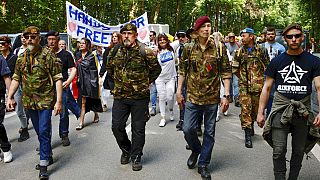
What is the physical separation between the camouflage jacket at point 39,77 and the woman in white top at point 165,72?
3068 mm

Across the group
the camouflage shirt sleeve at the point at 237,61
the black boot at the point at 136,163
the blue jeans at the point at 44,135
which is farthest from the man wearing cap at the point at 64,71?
the camouflage shirt sleeve at the point at 237,61

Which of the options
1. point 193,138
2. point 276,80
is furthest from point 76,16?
point 276,80

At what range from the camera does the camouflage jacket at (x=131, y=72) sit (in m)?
4.98

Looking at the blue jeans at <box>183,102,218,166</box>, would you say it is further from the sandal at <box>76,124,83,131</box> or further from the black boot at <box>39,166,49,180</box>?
the sandal at <box>76,124,83,131</box>

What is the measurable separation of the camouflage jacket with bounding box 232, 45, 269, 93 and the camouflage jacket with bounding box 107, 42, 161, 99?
1.74 meters

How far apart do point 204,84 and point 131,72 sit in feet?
3.17

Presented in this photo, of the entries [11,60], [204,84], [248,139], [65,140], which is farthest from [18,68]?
[248,139]

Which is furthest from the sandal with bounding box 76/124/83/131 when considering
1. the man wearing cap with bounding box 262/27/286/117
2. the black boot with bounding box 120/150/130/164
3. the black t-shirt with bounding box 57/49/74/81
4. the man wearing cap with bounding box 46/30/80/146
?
→ the man wearing cap with bounding box 262/27/286/117

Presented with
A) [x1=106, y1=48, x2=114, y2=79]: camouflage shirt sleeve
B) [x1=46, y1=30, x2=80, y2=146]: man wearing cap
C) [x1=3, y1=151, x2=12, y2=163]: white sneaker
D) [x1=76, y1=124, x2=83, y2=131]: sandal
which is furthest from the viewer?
[x1=76, y1=124, x2=83, y2=131]: sandal

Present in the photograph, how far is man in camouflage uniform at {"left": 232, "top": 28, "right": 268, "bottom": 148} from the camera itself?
20.0 ft

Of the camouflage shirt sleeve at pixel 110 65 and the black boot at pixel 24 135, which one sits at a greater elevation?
the camouflage shirt sleeve at pixel 110 65

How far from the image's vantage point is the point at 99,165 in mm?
5211

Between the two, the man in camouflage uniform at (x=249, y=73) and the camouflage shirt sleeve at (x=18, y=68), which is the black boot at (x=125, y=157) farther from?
the man in camouflage uniform at (x=249, y=73)

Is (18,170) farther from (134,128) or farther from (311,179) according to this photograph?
(311,179)
